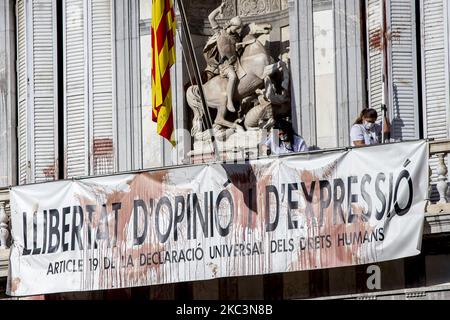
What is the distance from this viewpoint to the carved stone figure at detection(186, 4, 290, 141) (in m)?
50.6

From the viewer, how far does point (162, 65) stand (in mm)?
49812

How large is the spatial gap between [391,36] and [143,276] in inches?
225

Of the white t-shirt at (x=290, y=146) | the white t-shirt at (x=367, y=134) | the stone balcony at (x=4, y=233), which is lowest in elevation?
the stone balcony at (x=4, y=233)

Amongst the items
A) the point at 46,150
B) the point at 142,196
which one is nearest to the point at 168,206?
the point at 142,196

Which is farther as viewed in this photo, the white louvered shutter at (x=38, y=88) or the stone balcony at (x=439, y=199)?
the white louvered shutter at (x=38, y=88)

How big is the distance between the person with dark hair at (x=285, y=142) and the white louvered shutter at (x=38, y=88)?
15.4 feet

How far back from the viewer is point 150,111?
2030 inches

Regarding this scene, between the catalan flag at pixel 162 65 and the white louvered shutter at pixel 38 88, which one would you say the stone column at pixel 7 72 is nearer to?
the white louvered shutter at pixel 38 88

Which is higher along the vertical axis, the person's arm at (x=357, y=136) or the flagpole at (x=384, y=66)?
the flagpole at (x=384, y=66)

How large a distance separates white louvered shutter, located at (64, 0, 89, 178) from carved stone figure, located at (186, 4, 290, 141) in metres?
2.13

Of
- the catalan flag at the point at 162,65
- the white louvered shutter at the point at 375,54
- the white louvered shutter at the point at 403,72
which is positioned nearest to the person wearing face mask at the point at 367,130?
the white louvered shutter at the point at 403,72

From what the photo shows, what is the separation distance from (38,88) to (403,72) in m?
7.44

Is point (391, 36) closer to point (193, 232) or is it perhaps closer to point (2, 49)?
point (193, 232)

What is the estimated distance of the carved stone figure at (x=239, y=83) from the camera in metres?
50.6
